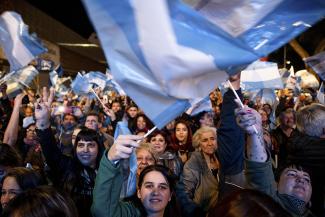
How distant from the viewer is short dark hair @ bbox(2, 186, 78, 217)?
2082mm

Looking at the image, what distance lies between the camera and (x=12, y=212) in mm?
2100

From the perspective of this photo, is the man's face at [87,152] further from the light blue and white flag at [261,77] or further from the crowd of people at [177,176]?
the light blue and white flag at [261,77]

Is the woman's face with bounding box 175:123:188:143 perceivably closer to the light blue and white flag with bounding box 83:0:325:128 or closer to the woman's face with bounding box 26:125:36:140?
the woman's face with bounding box 26:125:36:140

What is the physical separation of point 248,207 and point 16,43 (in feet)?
12.9

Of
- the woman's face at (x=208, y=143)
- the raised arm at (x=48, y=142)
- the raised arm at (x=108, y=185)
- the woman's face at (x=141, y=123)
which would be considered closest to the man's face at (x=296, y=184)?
the raised arm at (x=108, y=185)

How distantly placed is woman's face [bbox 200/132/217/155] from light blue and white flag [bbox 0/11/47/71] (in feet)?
6.80

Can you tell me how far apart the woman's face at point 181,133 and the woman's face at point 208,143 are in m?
1.12

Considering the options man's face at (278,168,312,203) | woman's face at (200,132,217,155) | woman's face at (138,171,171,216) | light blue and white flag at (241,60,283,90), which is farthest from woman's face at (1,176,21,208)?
light blue and white flag at (241,60,283,90)

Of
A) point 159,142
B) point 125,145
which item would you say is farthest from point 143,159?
point 125,145

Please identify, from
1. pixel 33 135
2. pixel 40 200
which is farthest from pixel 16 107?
pixel 40 200

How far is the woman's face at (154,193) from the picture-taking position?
9.56ft

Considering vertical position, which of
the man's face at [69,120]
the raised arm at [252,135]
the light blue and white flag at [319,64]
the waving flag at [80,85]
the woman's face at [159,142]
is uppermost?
the waving flag at [80,85]

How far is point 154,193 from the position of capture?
9.73 ft

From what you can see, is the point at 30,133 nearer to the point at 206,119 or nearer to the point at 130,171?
the point at 206,119
